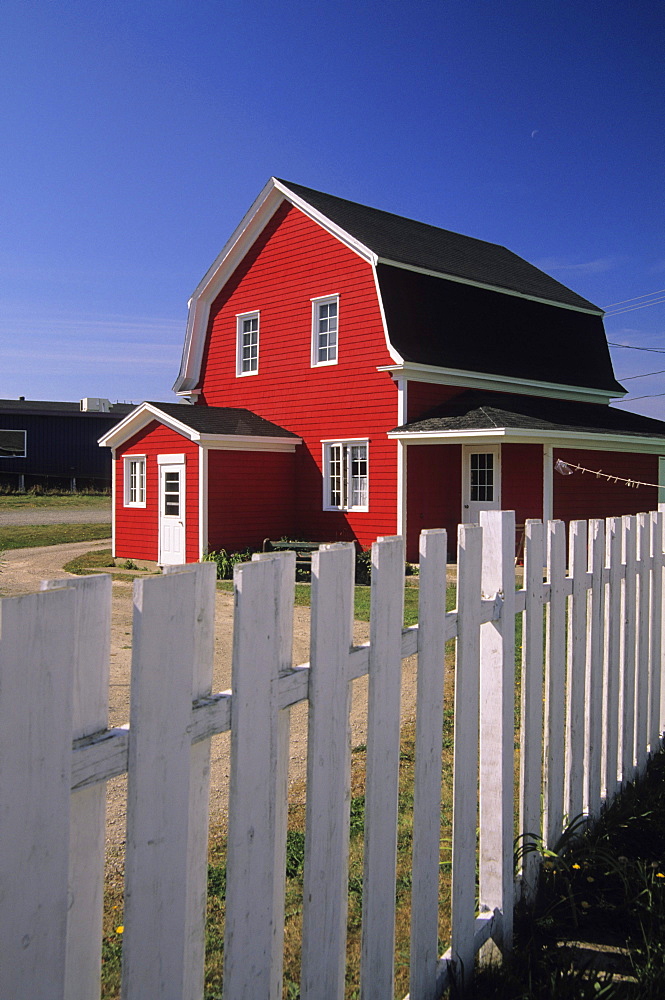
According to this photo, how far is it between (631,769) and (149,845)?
3.46m

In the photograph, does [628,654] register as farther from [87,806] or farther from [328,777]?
[87,806]

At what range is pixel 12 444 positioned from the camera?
131 ft

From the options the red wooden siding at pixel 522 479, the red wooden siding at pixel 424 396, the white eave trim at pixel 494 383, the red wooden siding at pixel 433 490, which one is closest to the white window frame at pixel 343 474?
the red wooden siding at pixel 433 490

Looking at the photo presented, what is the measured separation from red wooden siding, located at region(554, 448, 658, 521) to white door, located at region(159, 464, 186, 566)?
823 centimetres

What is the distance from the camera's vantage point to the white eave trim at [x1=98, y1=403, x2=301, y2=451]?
1689 centimetres

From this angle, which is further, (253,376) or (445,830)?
(253,376)

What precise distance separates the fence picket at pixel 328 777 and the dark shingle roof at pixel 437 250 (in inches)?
633

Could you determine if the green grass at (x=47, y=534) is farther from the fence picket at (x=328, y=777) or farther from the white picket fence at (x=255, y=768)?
the fence picket at (x=328, y=777)

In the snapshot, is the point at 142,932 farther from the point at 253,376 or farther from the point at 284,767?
the point at 253,376

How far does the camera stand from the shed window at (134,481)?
18844mm

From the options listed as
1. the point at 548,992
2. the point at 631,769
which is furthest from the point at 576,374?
the point at 548,992

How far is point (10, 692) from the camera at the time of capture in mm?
1204

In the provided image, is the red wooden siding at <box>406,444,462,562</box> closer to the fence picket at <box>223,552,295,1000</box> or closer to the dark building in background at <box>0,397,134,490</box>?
the fence picket at <box>223,552,295,1000</box>

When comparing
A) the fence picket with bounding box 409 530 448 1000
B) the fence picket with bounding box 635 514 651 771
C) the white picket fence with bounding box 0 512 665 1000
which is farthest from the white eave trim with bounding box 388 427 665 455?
the fence picket with bounding box 409 530 448 1000
